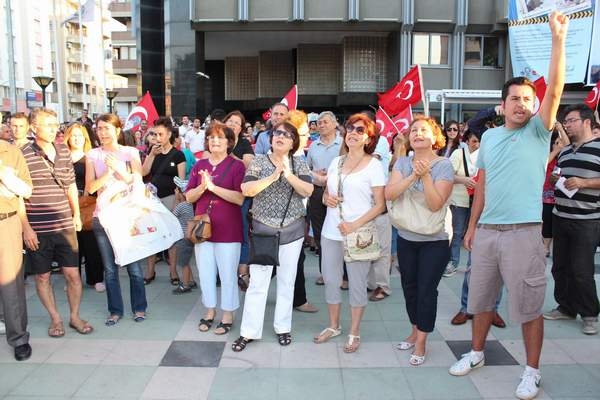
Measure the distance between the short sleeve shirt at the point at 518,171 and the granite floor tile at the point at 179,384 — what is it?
2.32 metres

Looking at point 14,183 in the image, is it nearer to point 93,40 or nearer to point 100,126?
point 100,126

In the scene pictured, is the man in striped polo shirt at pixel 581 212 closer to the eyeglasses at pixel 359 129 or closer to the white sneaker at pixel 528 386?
the white sneaker at pixel 528 386

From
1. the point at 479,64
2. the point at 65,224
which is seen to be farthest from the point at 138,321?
the point at 479,64

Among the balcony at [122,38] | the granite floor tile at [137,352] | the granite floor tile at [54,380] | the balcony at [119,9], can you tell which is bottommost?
the granite floor tile at [137,352]

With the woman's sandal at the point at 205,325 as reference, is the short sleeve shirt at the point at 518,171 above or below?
above

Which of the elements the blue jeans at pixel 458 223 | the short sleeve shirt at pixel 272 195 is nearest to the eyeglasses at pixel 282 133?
the short sleeve shirt at pixel 272 195

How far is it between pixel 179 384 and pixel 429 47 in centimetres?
2159

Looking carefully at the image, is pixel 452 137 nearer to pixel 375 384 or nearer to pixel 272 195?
pixel 272 195

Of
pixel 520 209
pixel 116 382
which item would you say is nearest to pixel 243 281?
pixel 116 382

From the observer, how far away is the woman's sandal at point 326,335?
14.9 feet

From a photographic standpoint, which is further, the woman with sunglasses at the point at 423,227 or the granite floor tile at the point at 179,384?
the woman with sunglasses at the point at 423,227

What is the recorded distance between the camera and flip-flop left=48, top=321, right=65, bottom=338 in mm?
4656

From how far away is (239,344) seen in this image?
4.38 m

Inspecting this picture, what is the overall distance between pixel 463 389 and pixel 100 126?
12.6 feet
